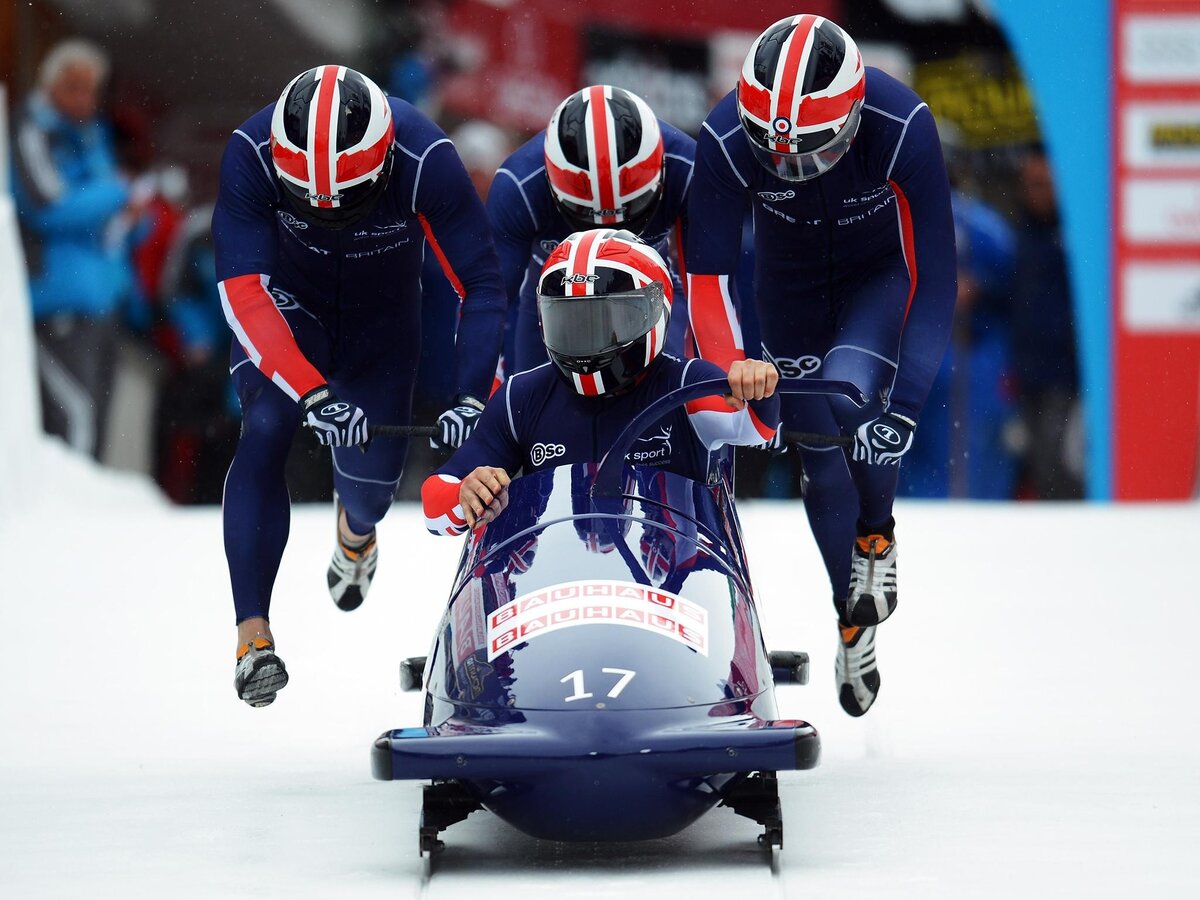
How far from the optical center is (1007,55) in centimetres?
977

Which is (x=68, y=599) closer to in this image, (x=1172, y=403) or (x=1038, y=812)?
(x=1038, y=812)

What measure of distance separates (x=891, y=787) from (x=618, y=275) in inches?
51.4

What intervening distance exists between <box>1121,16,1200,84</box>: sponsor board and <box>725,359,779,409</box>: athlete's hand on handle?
6691 millimetres

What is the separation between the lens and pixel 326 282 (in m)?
5.18

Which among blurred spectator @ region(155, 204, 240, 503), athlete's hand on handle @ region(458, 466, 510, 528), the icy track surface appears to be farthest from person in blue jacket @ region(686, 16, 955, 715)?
blurred spectator @ region(155, 204, 240, 503)

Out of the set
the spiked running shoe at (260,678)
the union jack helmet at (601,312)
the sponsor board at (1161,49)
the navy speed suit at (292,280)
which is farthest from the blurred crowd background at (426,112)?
the union jack helmet at (601,312)

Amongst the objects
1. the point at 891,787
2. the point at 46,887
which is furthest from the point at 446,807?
the point at 891,787

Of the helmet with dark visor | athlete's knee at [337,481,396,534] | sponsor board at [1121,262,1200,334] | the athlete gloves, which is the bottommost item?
athlete's knee at [337,481,396,534]

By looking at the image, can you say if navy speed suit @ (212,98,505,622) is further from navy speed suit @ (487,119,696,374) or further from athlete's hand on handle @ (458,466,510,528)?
athlete's hand on handle @ (458,466,510,528)

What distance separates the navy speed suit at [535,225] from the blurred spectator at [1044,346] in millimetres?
4437

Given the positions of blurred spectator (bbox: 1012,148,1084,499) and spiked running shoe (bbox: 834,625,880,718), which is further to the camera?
blurred spectator (bbox: 1012,148,1084,499)

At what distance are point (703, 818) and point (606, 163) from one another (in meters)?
1.97

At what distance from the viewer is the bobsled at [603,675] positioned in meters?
3.27

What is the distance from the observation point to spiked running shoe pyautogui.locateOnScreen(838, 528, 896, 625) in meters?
5.00
